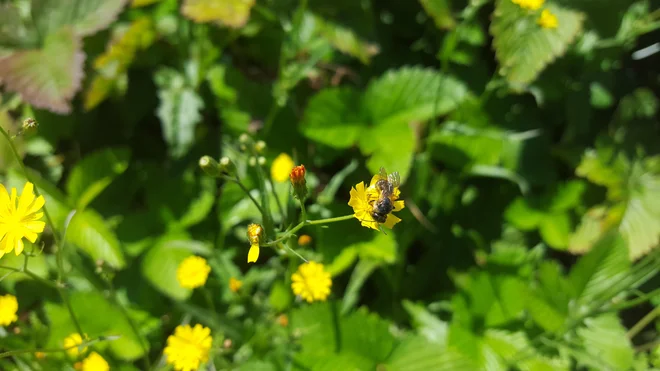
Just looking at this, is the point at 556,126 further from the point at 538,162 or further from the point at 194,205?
the point at 194,205

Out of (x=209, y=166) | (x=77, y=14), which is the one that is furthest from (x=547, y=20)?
(x=77, y=14)

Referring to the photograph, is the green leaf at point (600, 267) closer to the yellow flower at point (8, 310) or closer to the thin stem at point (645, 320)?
the thin stem at point (645, 320)

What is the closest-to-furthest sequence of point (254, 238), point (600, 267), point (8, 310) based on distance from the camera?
point (254, 238), point (8, 310), point (600, 267)

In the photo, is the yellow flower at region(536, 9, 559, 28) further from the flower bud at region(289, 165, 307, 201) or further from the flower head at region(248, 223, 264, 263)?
the flower head at region(248, 223, 264, 263)

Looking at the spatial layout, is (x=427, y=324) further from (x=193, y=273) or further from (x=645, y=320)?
(x=193, y=273)

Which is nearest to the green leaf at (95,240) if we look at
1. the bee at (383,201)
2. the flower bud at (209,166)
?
the flower bud at (209,166)

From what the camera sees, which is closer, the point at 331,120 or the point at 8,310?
the point at 8,310

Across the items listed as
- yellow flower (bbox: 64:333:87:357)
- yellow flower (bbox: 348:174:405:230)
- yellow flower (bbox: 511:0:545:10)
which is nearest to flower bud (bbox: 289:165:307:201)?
yellow flower (bbox: 348:174:405:230)
